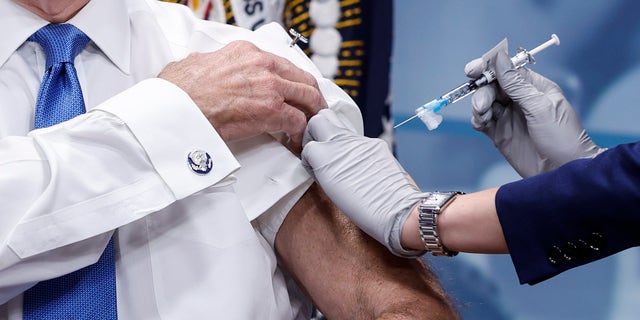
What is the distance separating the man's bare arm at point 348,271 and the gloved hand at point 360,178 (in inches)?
2.2

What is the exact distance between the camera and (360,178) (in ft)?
5.22

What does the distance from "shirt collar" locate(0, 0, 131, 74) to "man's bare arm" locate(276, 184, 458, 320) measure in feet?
1.38

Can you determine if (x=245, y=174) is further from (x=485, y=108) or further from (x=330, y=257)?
(x=485, y=108)

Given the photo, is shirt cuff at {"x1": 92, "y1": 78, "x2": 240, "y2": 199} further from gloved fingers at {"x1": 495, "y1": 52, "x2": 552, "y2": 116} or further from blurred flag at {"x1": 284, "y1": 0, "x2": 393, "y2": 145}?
blurred flag at {"x1": 284, "y1": 0, "x2": 393, "y2": 145}

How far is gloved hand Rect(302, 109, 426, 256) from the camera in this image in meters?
1.54

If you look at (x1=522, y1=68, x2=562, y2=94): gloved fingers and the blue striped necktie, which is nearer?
the blue striped necktie

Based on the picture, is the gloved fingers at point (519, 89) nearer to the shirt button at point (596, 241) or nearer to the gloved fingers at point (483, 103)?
the gloved fingers at point (483, 103)

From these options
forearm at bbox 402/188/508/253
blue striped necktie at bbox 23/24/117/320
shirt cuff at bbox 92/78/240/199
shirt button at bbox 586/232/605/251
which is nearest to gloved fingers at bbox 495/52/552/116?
forearm at bbox 402/188/508/253

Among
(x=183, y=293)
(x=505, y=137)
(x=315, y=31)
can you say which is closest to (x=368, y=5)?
(x=315, y=31)

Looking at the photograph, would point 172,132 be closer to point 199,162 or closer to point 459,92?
point 199,162

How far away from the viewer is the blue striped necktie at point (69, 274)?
1.38 metres

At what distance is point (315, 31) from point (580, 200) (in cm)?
108

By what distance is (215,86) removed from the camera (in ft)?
4.99

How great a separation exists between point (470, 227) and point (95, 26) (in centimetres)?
73
